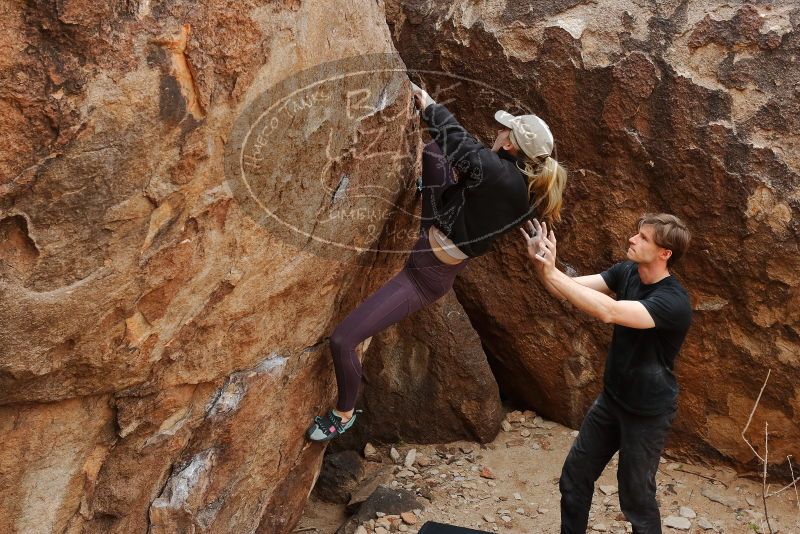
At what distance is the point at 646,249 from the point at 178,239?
1680mm

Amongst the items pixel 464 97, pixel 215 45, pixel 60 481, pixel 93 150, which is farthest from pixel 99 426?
pixel 464 97

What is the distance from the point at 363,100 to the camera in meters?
3.45

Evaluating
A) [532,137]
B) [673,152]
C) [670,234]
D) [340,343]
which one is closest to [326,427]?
[340,343]

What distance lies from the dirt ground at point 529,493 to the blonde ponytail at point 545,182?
1666 mm

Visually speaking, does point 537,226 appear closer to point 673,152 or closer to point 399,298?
point 399,298

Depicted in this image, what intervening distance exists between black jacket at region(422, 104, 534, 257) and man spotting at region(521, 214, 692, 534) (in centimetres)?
13

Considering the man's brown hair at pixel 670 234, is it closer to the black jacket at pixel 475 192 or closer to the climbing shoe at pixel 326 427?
the black jacket at pixel 475 192

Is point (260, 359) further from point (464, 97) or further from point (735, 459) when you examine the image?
point (735, 459)

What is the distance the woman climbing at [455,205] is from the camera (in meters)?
3.44

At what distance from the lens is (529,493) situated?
4637 millimetres

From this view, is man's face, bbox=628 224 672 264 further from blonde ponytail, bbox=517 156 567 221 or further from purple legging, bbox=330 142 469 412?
purple legging, bbox=330 142 469 412

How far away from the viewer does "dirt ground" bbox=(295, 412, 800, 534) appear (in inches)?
173

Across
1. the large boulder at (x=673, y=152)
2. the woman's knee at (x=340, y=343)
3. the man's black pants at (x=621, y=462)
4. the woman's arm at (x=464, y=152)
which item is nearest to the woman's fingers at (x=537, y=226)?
the woman's arm at (x=464, y=152)

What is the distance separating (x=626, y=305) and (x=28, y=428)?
6.92 ft
